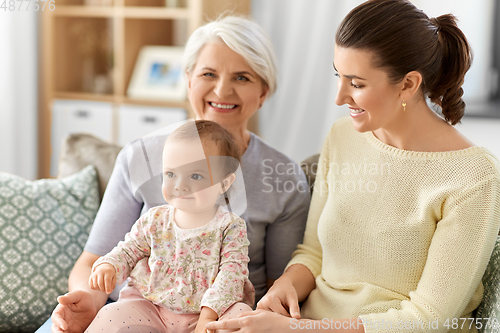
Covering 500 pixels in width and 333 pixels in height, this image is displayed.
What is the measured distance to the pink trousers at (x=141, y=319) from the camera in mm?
1060

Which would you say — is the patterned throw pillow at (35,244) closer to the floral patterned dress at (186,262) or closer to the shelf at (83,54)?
the floral patterned dress at (186,262)

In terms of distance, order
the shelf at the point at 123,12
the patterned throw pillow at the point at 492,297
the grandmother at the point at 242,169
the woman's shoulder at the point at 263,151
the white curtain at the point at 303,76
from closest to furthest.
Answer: the patterned throw pillow at the point at 492,297 < the grandmother at the point at 242,169 < the woman's shoulder at the point at 263,151 < the shelf at the point at 123,12 < the white curtain at the point at 303,76

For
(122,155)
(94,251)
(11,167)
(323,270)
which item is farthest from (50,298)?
(11,167)

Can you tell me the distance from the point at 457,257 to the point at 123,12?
2602 millimetres

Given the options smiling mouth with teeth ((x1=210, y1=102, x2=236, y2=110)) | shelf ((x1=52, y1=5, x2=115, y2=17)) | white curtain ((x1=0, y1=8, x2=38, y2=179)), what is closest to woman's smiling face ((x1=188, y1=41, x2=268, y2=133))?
smiling mouth with teeth ((x1=210, y1=102, x2=236, y2=110))

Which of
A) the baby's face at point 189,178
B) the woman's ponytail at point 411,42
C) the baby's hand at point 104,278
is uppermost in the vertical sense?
the woman's ponytail at point 411,42

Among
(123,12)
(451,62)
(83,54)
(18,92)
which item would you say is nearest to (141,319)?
(451,62)

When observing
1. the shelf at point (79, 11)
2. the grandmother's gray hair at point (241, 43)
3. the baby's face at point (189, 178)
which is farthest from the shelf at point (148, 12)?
the baby's face at point (189, 178)

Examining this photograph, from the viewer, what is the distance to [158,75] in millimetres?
3162

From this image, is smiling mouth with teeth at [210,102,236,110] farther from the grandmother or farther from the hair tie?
the hair tie

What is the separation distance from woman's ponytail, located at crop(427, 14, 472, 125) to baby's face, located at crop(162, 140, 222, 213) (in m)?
0.55

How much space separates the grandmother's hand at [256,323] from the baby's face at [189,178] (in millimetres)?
233

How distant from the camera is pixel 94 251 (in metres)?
1.35

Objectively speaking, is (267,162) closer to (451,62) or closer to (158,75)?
(451,62)
